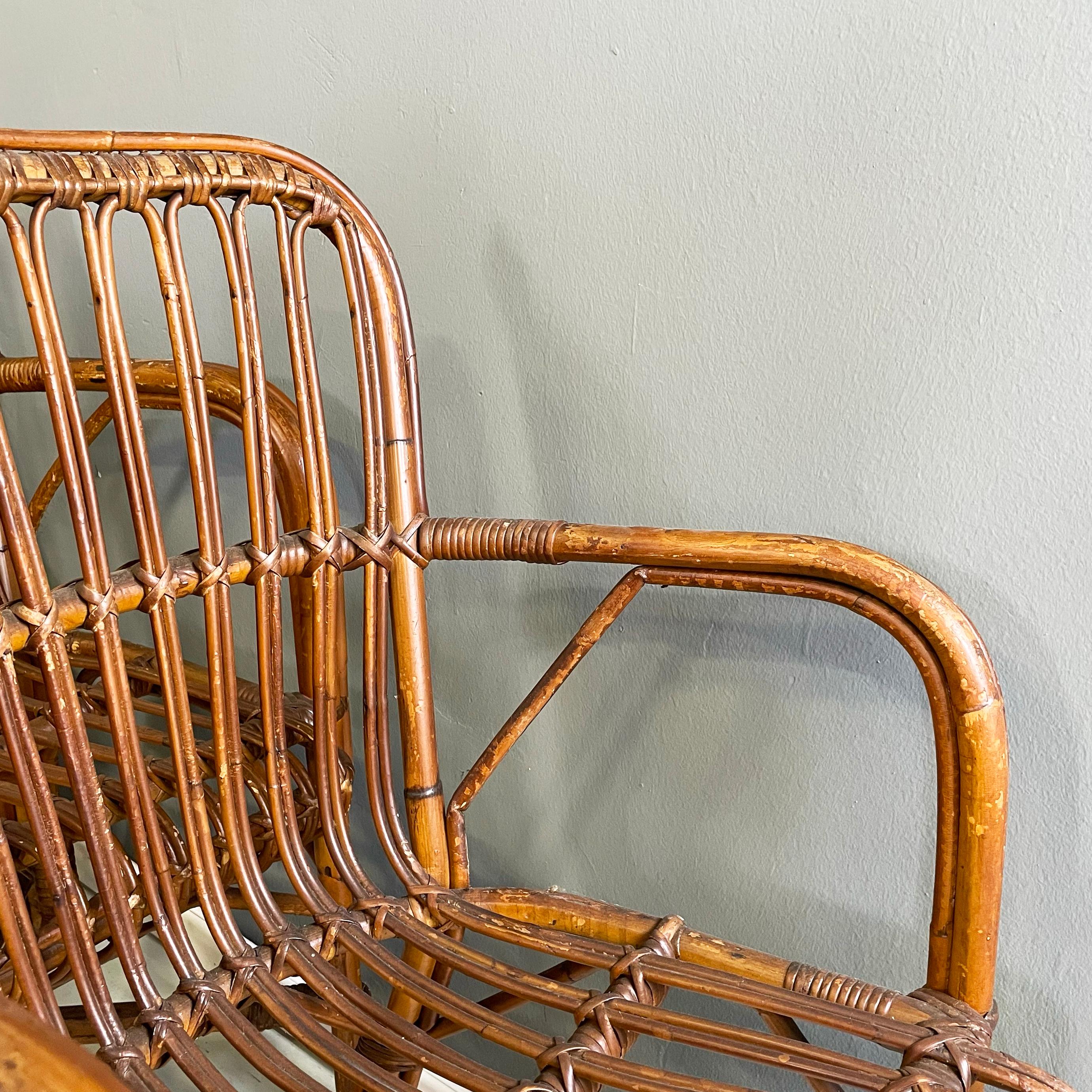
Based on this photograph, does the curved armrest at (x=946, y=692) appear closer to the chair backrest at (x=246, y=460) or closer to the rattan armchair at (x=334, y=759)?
the rattan armchair at (x=334, y=759)

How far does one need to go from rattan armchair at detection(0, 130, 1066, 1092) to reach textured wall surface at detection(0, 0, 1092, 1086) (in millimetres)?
123

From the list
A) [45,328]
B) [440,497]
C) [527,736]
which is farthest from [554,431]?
[45,328]

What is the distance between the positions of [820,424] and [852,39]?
0.26m

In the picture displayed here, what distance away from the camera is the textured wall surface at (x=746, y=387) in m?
0.66

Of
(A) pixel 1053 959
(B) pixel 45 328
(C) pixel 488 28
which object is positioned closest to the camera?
(B) pixel 45 328

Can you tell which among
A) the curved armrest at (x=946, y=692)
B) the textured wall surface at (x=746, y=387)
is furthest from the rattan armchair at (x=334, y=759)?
the textured wall surface at (x=746, y=387)

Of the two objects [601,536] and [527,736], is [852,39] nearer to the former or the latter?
[601,536]

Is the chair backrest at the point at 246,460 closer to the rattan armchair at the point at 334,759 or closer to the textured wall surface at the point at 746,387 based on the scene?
the rattan armchair at the point at 334,759

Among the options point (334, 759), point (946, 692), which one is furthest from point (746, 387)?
point (334, 759)

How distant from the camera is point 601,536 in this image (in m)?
0.70

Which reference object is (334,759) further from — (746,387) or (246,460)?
(746,387)

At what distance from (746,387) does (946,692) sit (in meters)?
0.29

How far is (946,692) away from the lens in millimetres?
599

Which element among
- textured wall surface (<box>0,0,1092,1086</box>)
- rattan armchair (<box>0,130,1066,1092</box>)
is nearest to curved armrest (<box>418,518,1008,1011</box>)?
rattan armchair (<box>0,130,1066,1092</box>)
